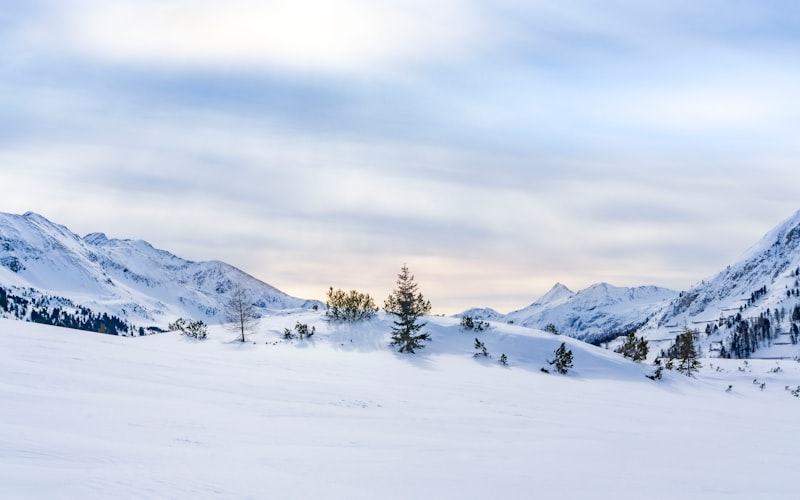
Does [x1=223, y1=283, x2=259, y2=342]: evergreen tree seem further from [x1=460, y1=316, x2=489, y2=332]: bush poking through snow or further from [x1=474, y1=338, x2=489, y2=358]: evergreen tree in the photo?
[x1=474, y1=338, x2=489, y2=358]: evergreen tree

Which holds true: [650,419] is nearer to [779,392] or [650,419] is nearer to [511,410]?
[511,410]

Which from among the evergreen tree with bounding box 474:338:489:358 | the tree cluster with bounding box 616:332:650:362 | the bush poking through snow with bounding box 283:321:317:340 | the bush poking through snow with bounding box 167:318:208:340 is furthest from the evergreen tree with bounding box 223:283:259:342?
the tree cluster with bounding box 616:332:650:362

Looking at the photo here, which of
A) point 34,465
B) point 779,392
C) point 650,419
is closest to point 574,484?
point 34,465

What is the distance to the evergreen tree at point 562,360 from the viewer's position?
3588 centimetres

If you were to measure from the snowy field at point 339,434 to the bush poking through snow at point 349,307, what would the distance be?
42.2 feet

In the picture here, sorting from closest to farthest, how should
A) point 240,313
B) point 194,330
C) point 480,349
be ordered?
point 480,349 → point 194,330 → point 240,313

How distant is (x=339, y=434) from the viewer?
537 inches

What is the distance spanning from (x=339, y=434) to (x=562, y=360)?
2566 centimetres

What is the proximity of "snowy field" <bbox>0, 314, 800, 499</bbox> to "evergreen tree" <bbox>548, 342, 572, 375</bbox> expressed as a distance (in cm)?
566

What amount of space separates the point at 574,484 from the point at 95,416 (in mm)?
9763

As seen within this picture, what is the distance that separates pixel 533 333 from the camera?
137 feet

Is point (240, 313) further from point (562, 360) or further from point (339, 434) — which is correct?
point (339, 434)

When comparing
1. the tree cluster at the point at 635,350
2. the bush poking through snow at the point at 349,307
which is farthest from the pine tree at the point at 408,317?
the tree cluster at the point at 635,350

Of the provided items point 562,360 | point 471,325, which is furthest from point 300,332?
point 562,360
